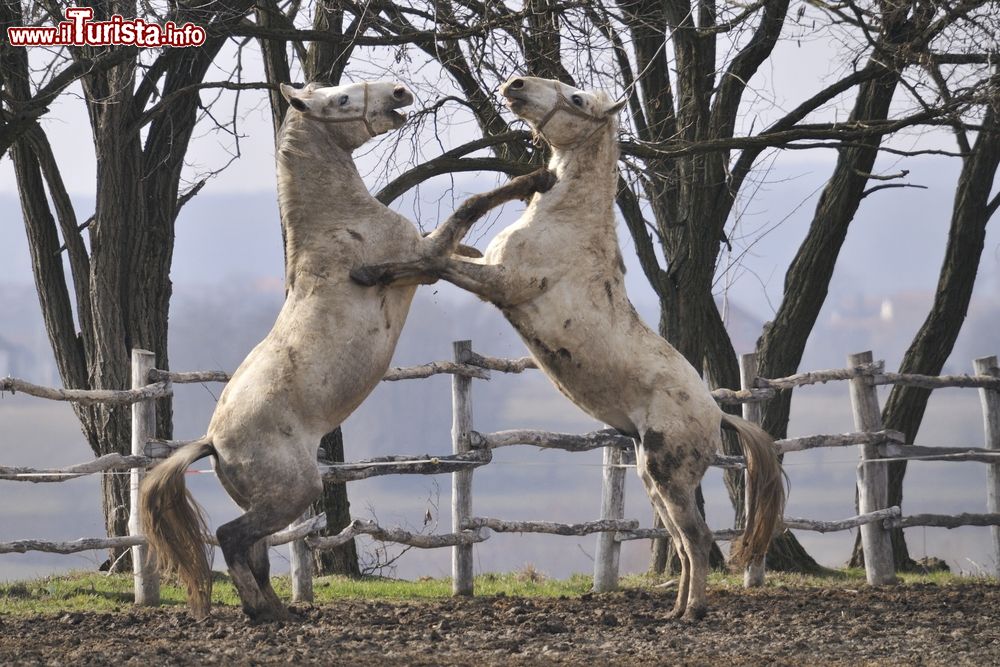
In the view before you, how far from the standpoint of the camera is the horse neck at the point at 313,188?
5922 millimetres

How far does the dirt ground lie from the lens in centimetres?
543

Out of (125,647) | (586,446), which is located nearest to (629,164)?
(586,446)

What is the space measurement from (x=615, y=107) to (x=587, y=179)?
1.28ft

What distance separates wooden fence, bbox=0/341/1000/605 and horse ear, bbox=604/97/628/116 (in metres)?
2.51

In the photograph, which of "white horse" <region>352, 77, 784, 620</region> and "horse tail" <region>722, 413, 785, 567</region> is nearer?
"white horse" <region>352, 77, 784, 620</region>

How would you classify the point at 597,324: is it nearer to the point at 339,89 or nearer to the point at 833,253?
the point at 339,89

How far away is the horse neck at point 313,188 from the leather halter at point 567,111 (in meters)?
0.96

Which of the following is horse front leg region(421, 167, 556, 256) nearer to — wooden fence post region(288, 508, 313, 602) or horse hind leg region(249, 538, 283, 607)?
horse hind leg region(249, 538, 283, 607)

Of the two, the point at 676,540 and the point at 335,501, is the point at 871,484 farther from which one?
the point at 335,501

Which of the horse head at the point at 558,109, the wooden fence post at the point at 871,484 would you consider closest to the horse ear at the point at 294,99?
the horse head at the point at 558,109

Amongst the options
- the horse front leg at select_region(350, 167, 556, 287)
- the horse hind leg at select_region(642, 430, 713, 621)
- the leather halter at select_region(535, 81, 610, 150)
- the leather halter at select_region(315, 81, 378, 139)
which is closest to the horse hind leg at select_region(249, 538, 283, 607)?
the horse front leg at select_region(350, 167, 556, 287)

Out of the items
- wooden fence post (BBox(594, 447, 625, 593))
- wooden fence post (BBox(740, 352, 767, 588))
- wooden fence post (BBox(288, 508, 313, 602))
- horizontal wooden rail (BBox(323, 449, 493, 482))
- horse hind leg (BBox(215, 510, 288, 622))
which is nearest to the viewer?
horse hind leg (BBox(215, 510, 288, 622))

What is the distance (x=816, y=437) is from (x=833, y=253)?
5.58 ft

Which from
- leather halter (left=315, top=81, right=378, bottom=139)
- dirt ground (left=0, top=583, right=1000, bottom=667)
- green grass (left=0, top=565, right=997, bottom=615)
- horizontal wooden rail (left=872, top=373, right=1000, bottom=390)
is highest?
leather halter (left=315, top=81, right=378, bottom=139)
